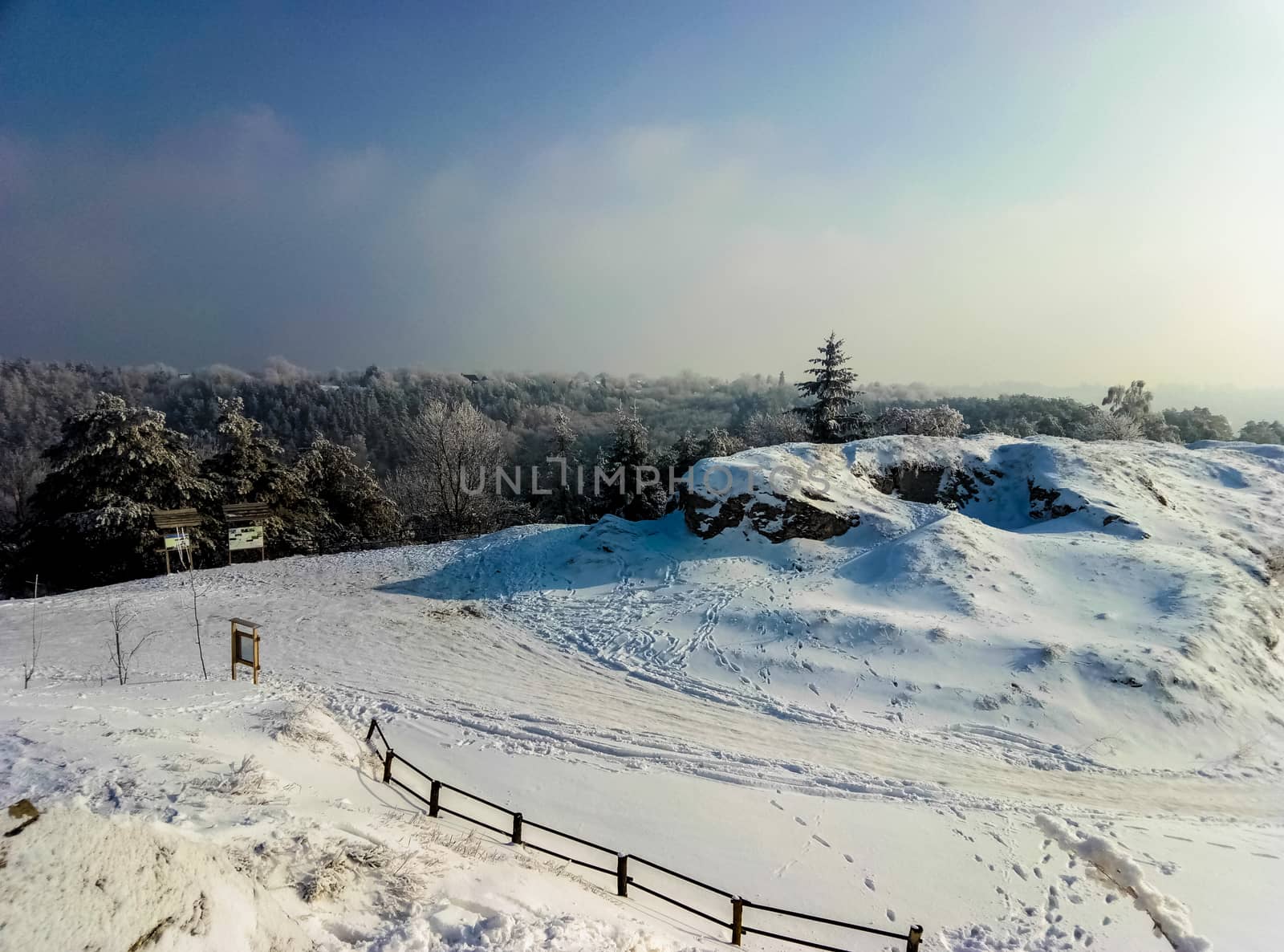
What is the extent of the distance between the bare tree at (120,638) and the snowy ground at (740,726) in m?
0.39

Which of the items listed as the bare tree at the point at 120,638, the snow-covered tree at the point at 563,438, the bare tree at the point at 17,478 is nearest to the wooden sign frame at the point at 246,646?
the bare tree at the point at 120,638

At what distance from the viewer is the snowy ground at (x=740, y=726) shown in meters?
6.43

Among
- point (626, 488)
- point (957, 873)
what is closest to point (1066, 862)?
point (957, 873)

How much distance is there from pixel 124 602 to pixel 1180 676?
90.8ft

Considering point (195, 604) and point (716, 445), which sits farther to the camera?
point (716, 445)

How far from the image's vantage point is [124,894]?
4.26m

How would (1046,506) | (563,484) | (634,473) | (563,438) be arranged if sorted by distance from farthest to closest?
(563,438)
(563,484)
(634,473)
(1046,506)

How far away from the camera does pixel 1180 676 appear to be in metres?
13.0

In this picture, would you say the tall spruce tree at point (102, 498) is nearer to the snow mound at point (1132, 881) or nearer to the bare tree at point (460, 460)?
the bare tree at point (460, 460)

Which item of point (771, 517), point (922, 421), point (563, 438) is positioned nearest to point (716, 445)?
point (563, 438)

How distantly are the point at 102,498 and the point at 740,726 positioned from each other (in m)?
26.0

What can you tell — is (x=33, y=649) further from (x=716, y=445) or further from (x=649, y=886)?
(x=716, y=445)

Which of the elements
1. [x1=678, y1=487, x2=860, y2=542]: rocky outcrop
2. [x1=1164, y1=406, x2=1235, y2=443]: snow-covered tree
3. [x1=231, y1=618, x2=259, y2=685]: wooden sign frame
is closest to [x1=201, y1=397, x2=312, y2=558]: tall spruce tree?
[x1=231, y1=618, x2=259, y2=685]: wooden sign frame

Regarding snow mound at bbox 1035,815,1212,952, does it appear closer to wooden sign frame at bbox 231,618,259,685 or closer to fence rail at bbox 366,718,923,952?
fence rail at bbox 366,718,923,952
